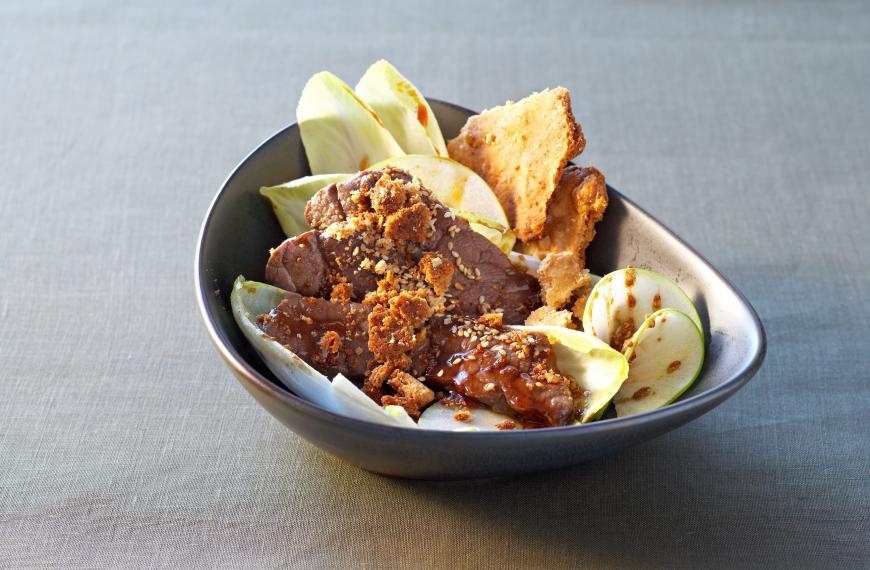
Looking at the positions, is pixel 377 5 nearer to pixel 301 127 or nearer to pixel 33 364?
pixel 301 127

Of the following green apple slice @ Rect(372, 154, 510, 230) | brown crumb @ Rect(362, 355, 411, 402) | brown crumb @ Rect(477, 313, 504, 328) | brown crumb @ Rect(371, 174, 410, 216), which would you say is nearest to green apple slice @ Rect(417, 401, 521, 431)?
brown crumb @ Rect(362, 355, 411, 402)

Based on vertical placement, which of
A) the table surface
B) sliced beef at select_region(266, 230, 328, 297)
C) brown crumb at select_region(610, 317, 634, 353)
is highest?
sliced beef at select_region(266, 230, 328, 297)

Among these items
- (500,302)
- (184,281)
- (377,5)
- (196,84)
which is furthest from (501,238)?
(377,5)

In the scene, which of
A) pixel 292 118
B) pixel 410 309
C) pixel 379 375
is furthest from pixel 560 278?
pixel 292 118

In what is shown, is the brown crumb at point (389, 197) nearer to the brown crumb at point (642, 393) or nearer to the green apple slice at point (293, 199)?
the green apple slice at point (293, 199)

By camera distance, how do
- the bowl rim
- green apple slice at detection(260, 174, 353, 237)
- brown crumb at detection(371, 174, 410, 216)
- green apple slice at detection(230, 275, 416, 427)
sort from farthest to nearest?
green apple slice at detection(260, 174, 353, 237), brown crumb at detection(371, 174, 410, 216), green apple slice at detection(230, 275, 416, 427), the bowl rim

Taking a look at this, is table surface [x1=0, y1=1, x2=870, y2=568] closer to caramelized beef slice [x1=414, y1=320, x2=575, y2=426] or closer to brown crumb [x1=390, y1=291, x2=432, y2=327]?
caramelized beef slice [x1=414, y1=320, x2=575, y2=426]

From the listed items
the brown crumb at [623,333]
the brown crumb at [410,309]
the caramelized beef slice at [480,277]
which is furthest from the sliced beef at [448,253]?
the brown crumb at [623,333]
